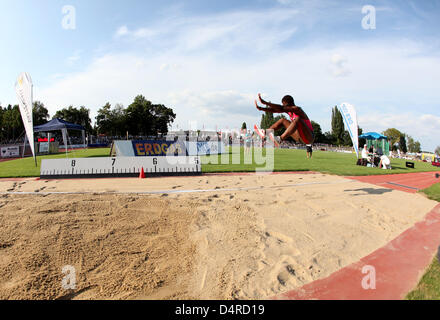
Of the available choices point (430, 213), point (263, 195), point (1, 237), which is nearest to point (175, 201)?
point (263, 195)

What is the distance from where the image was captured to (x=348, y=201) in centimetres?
805

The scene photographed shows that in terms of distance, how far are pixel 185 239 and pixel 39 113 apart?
79810 millimetres

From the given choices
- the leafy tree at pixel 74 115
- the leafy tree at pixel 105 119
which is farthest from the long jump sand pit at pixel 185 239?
the leafy tree at pixel 74 115

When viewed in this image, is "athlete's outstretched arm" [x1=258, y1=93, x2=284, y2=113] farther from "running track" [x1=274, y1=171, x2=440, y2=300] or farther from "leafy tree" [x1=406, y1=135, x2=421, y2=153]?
"leafy tree" [x1=406, y1=135, x2=421, y2=153]

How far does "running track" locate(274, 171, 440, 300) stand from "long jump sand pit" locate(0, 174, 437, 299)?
16cm

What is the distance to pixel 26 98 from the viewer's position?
15.1 metres

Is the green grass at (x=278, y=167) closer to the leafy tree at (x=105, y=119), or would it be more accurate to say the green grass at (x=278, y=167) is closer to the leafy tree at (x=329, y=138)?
the leafy tree at (x=105, y=119)

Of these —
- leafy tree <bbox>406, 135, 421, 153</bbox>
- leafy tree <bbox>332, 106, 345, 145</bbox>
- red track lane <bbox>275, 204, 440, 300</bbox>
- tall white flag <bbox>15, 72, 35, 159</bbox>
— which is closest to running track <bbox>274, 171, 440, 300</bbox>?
red track lane <bbox>275, 204, 440, 300</bbox>

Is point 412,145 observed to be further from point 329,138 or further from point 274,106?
point 274,106

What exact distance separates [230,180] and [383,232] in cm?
649

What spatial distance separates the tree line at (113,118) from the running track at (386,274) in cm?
6351

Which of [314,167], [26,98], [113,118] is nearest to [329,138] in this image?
[113,118]
